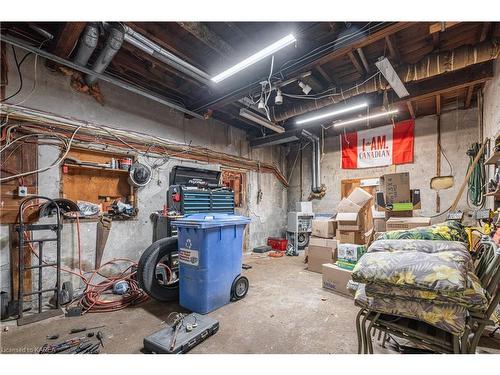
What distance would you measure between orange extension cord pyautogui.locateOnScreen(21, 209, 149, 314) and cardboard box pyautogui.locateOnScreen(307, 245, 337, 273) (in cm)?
250

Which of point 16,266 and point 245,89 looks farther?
point 245,89

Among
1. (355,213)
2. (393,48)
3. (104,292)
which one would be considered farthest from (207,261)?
(393,48)

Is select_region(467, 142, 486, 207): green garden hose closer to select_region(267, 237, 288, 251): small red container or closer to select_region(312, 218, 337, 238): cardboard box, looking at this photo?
select_region(312, 218, 337, 238): cardboard box

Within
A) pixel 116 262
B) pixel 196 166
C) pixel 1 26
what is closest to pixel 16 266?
pixel 116 262

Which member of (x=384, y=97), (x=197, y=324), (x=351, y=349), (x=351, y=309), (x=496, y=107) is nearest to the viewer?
(x=351, y=349)

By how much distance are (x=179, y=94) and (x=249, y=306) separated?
367 centimetres

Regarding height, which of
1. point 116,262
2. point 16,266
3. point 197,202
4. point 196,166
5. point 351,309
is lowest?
point 351,309

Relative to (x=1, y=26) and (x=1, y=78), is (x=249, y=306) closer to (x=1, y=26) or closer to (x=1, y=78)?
(x=1, y=78)

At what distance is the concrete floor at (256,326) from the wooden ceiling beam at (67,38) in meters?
3.01

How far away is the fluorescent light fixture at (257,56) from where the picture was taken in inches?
91.9

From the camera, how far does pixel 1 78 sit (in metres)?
2.65

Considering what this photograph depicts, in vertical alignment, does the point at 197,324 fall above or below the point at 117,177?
below

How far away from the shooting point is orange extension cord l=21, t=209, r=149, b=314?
2659 millimetres

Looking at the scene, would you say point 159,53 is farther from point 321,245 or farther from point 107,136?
point 321,245
